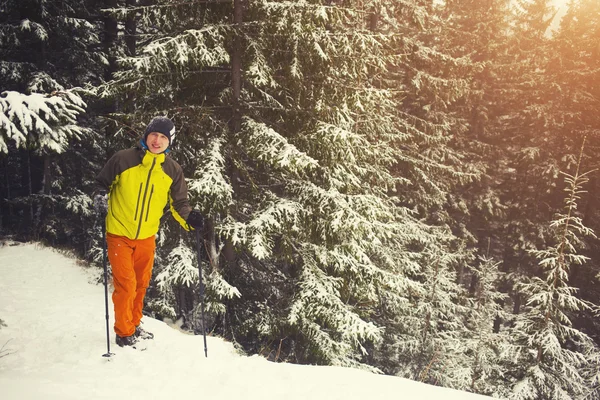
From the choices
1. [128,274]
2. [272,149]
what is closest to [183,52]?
[272,149]

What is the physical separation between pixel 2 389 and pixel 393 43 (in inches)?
A: 343

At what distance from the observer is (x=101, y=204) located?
13.5 feet

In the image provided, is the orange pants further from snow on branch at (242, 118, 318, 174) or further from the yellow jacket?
snow on branch at (242, 118, 318, 174)

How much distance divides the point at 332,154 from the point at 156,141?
398cm

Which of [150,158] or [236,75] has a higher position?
[236,75]

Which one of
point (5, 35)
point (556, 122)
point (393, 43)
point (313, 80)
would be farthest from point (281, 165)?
point (556, 122)

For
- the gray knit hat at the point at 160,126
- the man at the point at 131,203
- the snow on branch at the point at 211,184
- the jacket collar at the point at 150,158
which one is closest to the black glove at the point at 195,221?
the man at the point at 131,203

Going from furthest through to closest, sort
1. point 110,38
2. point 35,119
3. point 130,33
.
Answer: point 110,38, point 130,33, point 35,119

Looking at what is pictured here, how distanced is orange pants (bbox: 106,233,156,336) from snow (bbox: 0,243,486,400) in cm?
35

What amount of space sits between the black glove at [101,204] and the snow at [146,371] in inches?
61.5

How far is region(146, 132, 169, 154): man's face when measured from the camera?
13.6 feet

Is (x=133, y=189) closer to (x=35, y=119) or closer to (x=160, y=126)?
(x=160, y=126)

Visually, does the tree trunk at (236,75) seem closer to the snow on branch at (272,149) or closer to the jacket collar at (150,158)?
the snow on branch at (272,149)

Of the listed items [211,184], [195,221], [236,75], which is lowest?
[211,184]
